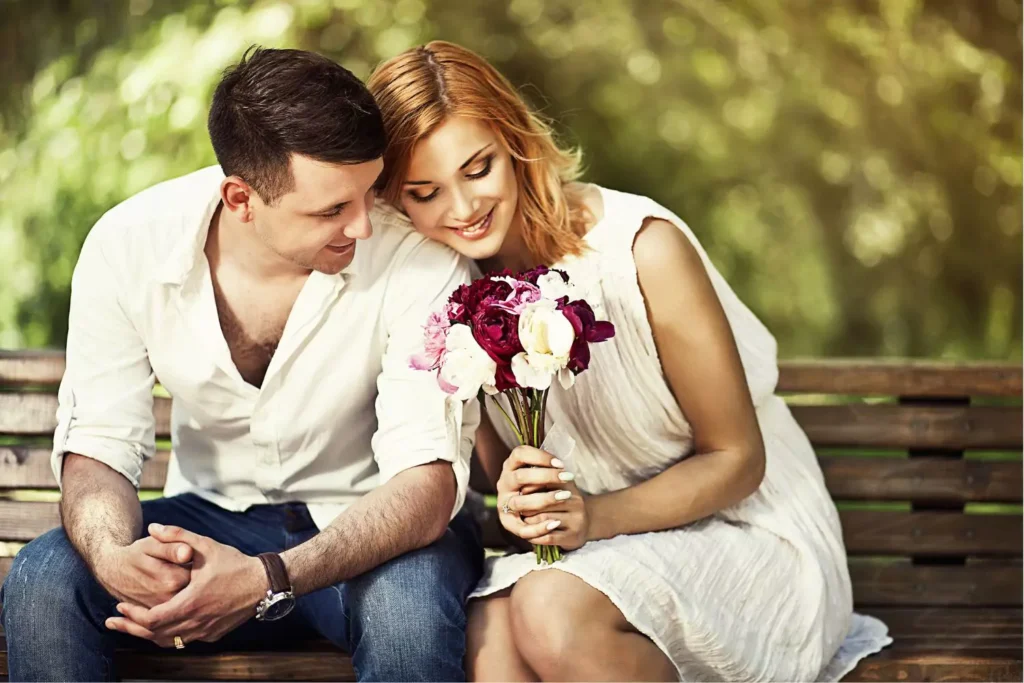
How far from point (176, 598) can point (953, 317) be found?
4440 mm

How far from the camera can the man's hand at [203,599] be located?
88.0 inches

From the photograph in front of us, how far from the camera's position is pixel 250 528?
273 centimetres

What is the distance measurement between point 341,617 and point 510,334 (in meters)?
0.81

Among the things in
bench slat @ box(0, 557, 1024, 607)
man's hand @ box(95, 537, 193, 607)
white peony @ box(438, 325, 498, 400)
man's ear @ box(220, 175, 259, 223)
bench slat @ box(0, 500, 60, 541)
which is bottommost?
bench slat @ box(0, 557, 1024, 607)

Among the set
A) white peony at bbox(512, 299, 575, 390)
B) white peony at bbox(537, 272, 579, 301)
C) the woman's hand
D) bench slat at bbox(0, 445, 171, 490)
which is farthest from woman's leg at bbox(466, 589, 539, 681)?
bench slat at bbox(0, 445, 171, 490)

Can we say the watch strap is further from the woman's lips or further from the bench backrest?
the bench backrest

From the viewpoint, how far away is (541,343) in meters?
2.15

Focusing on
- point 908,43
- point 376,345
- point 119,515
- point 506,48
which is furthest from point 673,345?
point 908,43

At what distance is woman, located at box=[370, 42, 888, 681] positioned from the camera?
2348 mm

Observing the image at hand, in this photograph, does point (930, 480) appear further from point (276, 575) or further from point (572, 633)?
point (276, 575)

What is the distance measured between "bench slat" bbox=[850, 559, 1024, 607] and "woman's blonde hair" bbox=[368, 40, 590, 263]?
53.6 inches

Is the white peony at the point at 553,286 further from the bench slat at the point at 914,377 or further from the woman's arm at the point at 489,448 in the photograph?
the bench slat at the point at 914,377

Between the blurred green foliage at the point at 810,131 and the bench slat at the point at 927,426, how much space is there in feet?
7.69

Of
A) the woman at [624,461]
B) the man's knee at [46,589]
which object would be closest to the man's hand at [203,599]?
the man's knee at [46,589]
